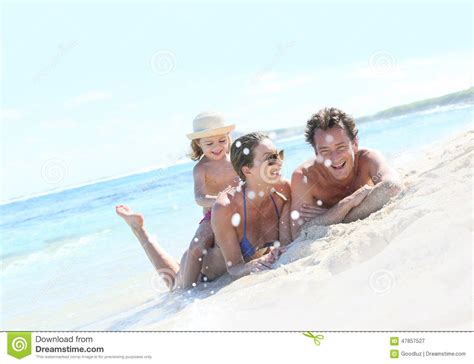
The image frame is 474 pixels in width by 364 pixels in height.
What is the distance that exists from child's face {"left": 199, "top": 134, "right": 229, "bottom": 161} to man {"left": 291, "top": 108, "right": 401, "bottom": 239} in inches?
38.6

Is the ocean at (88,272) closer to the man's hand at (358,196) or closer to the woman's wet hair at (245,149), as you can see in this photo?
the woman's wet hair at (245,149)

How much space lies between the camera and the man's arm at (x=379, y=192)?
315 cm

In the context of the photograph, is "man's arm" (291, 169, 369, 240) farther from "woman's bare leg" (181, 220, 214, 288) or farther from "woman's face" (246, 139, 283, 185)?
"woman's bare leg" (181, 220, 214, 288)

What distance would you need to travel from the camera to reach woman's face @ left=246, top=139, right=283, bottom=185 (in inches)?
127

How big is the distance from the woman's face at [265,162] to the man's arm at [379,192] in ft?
1.59

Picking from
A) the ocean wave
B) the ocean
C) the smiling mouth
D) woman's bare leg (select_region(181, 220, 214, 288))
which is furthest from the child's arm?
the ocean wave

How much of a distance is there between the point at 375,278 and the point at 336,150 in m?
1.19

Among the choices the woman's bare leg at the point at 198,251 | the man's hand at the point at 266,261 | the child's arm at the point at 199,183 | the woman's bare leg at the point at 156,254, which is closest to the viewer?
the man's hand at the point at 266,261

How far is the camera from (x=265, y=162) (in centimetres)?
322

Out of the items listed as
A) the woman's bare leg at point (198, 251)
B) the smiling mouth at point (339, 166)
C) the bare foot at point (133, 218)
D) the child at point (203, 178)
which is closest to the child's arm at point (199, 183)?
the child at point (203, 178)
